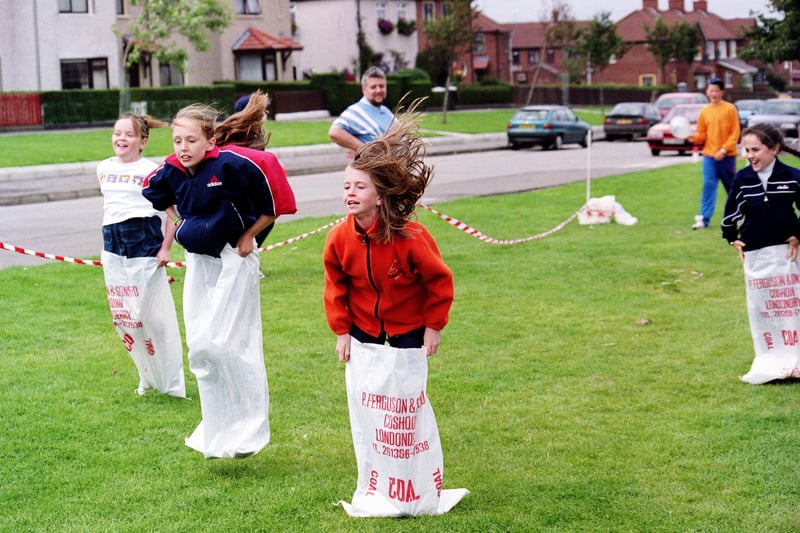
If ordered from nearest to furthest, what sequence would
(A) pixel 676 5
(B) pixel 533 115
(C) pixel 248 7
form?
(B) pixel 533 115, (C) pixel 248 7, (A) pixel 676 5

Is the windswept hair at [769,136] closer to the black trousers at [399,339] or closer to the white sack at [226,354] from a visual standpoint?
the black trousers at [399,339]

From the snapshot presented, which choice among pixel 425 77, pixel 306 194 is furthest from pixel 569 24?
pixel 306 194

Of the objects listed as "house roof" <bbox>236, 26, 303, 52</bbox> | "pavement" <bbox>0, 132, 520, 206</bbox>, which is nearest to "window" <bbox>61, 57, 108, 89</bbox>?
"house roof" <bbox>236, 26, 303, 52</bbox>

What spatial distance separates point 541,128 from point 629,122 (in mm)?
7684

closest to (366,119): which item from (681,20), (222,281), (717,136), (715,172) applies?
(222,281)

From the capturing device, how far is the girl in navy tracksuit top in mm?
7785

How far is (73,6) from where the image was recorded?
45.9 m

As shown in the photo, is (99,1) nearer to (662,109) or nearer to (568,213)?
(662,109)

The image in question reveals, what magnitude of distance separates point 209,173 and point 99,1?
43.5 metres

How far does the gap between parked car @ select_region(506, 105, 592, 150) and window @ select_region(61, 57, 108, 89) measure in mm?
19282

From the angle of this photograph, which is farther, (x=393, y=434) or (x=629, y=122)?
(x=629, y=122)

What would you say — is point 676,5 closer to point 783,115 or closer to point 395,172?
point 783,115

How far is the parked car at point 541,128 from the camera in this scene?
1491 inches

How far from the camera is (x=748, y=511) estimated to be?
541 centimetres
